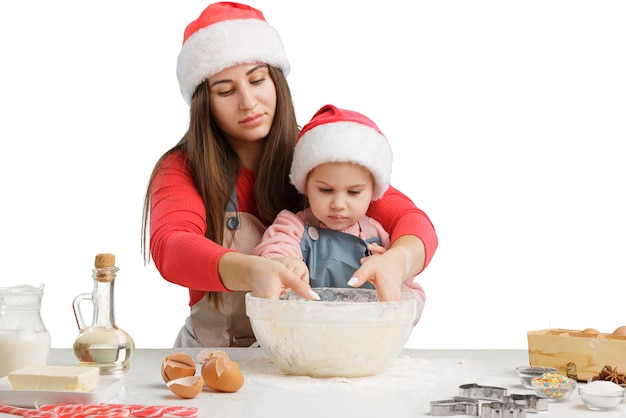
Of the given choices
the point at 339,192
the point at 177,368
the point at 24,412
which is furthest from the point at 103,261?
the point at 339,192

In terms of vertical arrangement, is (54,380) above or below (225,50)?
below

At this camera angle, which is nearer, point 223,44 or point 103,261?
point 103,261

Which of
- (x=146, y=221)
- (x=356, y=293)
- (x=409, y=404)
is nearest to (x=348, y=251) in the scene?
(x=356, y=293)

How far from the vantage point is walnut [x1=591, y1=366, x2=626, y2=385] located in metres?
1.60

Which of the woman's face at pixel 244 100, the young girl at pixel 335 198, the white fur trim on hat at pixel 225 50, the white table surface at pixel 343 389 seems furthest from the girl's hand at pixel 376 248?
the white fur trim on hat at pixel 225 50

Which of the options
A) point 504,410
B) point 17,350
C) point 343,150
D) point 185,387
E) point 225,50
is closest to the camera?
point 504,410

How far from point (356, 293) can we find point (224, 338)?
56cm

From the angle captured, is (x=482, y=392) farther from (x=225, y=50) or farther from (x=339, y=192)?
(x=225, y=50)

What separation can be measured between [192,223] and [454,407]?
37.8 inches

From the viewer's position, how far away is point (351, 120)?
7.32 ft

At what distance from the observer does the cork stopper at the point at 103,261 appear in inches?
67.1

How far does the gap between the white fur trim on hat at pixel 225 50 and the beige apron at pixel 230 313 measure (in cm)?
35

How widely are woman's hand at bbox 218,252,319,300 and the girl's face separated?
0.38 metres

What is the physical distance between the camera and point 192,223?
2141 mm
